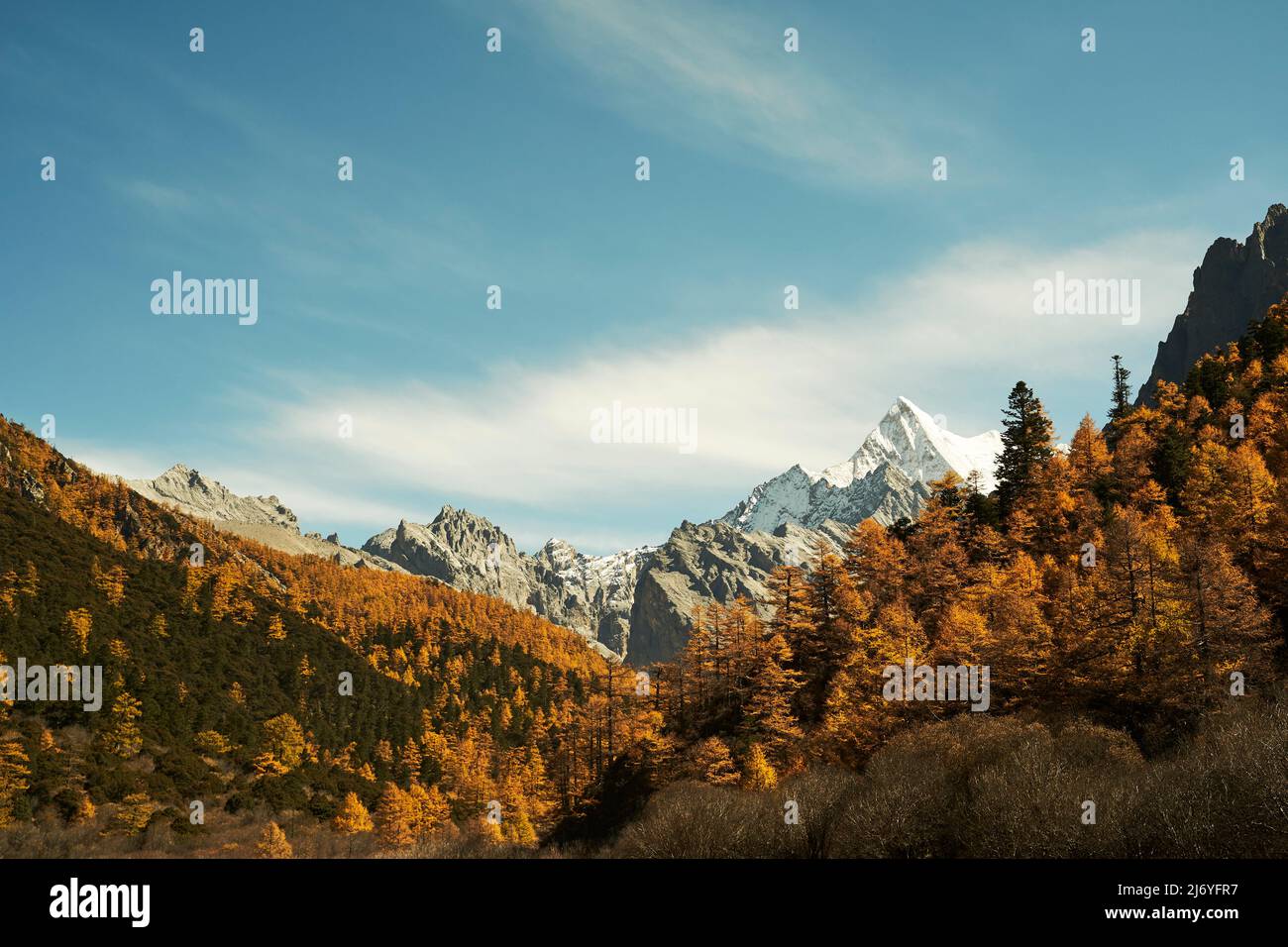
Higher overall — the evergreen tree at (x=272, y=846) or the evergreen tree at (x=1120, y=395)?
the evergreen tree at (x=1120, y=395)

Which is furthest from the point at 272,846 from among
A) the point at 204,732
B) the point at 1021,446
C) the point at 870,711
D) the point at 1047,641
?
the point at 1021,446

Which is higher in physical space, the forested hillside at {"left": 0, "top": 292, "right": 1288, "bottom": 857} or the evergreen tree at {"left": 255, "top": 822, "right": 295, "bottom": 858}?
the forested hillside at {"left": 0, "top": 292, "right": 1288, "bottom": 857}

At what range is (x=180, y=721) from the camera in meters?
134

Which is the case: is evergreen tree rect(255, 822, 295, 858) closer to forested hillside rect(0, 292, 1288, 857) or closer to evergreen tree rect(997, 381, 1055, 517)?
forested hillside rect(0, 292, 1288, 857)

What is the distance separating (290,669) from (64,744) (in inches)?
2830

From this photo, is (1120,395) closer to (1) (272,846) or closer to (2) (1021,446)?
(2) (1021,446)
